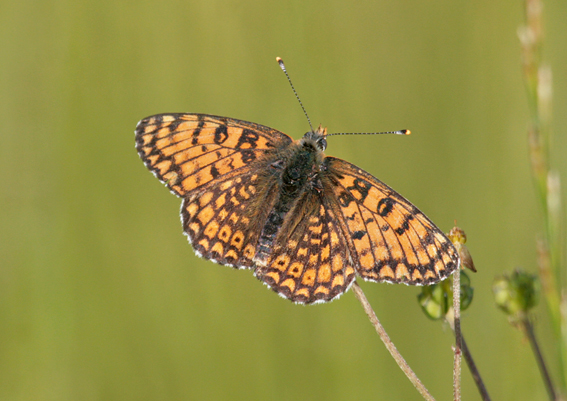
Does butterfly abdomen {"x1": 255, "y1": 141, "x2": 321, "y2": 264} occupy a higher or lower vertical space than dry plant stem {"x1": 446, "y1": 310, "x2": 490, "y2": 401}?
higher

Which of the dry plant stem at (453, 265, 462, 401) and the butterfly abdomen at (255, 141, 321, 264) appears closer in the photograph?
the dry plant stem at (453, 265, 462, 401)

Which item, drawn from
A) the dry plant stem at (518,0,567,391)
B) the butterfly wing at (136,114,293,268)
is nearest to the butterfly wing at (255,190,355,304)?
the butterfly wing at (136,114,293,268)

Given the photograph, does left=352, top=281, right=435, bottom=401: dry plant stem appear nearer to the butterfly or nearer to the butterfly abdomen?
the butterfly

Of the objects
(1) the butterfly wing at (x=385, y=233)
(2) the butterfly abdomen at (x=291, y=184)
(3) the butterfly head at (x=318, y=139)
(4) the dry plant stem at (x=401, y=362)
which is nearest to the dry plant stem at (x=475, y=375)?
(4) the dry plant stem at (x=401, y=362)

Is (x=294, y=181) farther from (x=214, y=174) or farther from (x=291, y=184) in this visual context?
(x=214, y=174)

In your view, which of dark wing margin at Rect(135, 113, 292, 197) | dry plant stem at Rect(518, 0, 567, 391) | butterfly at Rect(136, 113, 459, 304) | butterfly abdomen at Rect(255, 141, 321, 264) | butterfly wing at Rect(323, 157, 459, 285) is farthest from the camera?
dark wing margin at Rect(135, 113, 292, 197)

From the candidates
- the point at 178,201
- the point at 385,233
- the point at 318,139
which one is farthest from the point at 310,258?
the point at 178,201
